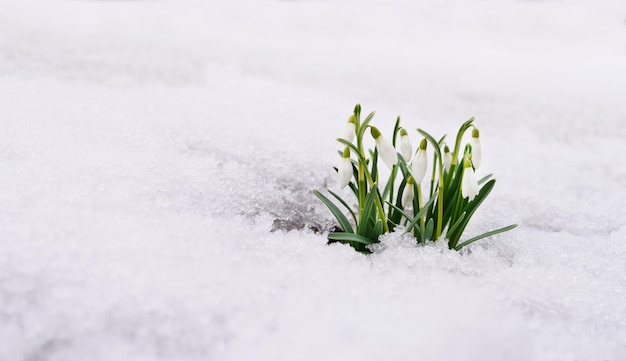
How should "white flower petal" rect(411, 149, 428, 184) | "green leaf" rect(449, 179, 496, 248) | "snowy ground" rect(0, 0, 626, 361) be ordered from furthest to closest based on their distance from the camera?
"green leaf" rect(449, 179, 496, 248) < "white flower petal" rect(411, 149, 428, 184) < "snowy ground" rect(0, 0, 626, 361)

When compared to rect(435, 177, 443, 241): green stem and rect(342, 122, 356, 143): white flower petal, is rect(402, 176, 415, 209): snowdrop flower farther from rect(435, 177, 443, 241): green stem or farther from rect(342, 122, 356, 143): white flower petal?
rect(342, 122, 356, 143): white flower petal

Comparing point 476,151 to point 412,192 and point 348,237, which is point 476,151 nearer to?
point 412,192

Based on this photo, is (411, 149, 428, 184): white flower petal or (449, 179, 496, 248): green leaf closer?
(411, 149, 428, 184): white flower petal

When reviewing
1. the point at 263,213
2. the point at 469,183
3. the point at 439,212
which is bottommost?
the point at 263,213

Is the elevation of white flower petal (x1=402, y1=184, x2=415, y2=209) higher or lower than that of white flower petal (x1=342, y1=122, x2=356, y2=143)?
lower

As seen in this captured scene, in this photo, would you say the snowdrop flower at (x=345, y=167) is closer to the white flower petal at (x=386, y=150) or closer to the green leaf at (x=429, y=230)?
the white flower petal at (x=386, y=150)

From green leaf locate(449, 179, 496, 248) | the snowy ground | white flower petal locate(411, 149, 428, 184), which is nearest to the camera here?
the snowy ground

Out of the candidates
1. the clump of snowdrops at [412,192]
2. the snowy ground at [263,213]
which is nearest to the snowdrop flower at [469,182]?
the clump of snowdrops at [412,192]

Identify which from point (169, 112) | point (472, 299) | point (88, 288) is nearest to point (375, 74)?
point (169, 112)

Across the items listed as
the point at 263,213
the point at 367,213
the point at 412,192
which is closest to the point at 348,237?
the point at 367,213

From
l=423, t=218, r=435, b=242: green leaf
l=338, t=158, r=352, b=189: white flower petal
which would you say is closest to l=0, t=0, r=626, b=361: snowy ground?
l=423, t=218, r=435, b=242: green leaf
